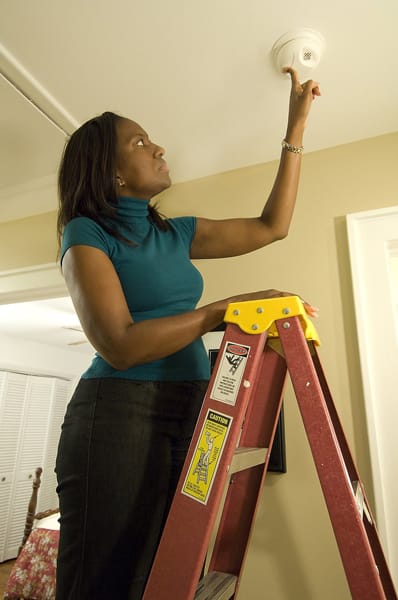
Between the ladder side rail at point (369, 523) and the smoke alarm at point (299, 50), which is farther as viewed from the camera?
the smoke alarm at point (299, 50)

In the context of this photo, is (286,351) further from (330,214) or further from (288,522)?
(330,214)

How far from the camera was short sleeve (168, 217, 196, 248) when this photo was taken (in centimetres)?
101

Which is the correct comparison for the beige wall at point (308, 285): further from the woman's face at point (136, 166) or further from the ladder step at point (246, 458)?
the woman's face at point (136, 166)

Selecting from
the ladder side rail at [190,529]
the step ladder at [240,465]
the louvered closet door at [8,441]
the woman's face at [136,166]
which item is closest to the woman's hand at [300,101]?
the woman's face at [136,166]

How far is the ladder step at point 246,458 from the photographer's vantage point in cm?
65

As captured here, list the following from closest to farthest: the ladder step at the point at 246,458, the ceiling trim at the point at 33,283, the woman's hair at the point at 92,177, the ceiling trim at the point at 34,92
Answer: the ladder step at the point at 246,458
the woman's hair at the point at 92,177
the ceiling trim at the point at 34,92
the ceiling trim at the point at 33,283

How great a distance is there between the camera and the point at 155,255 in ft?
2.75

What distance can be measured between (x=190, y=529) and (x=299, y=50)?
1305 mm

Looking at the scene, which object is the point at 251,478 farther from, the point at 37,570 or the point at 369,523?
the point at 37,570

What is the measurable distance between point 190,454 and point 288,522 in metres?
0.86

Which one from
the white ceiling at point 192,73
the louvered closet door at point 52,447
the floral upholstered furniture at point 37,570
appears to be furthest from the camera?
the louvered closet door at point 52,447

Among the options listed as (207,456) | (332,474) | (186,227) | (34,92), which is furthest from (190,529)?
(34,92)

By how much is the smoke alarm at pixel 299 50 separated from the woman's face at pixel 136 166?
572 millimetres

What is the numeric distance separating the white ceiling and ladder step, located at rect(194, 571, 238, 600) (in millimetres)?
1410
